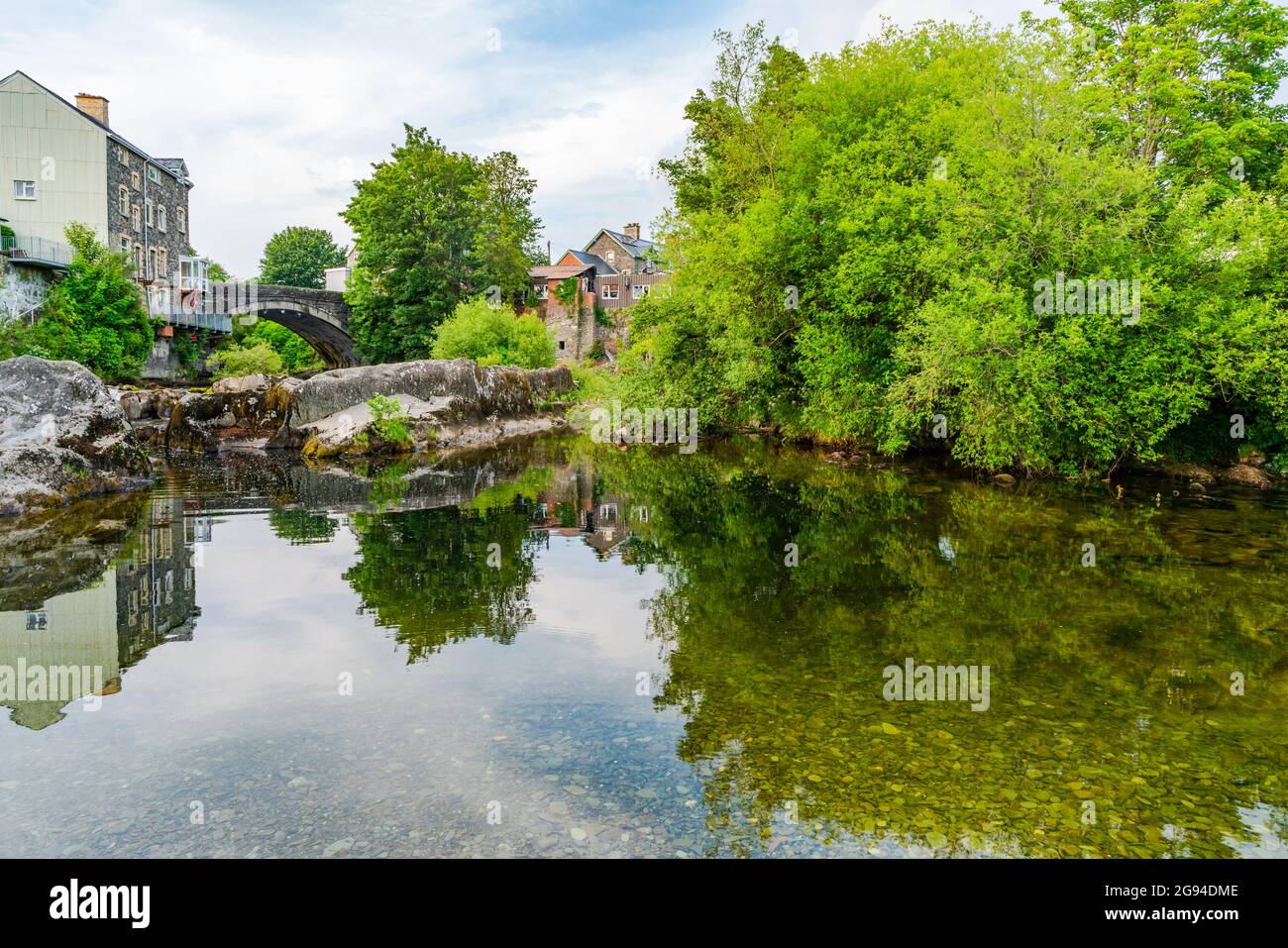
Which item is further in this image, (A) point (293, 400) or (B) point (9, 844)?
(A) point (293, 400)

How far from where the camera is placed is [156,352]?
41.6 metres

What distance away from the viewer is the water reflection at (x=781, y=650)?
5.00 metres

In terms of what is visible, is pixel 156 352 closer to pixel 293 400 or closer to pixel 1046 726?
pixel 293 400

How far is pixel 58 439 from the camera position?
16.1 metres

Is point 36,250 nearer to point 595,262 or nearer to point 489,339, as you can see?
point 489,339

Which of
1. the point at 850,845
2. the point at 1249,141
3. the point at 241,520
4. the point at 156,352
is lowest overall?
the point at 850,845

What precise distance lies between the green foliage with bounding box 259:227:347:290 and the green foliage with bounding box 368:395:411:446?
253 feet

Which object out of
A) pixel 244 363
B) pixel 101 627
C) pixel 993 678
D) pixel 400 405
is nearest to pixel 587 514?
pixel 101 627

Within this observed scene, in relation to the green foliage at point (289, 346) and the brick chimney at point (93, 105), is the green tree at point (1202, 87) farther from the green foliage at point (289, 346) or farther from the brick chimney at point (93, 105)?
the green foliage at point (289, 346)

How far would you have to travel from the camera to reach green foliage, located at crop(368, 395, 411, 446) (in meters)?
26.6

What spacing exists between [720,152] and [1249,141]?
19.0m

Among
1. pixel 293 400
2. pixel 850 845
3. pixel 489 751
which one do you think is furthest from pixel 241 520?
pixel 293 400

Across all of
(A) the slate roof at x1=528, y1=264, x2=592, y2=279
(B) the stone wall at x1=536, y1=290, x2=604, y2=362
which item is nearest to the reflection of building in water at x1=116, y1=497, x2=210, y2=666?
(B) the stone wall at x1=536, y1=290, x2=604, y2=362

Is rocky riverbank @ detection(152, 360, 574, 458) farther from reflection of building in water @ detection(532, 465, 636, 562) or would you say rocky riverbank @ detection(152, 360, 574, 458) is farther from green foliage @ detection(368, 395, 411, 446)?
reflection of building in water @ detection(532, 465, 636, 562)
